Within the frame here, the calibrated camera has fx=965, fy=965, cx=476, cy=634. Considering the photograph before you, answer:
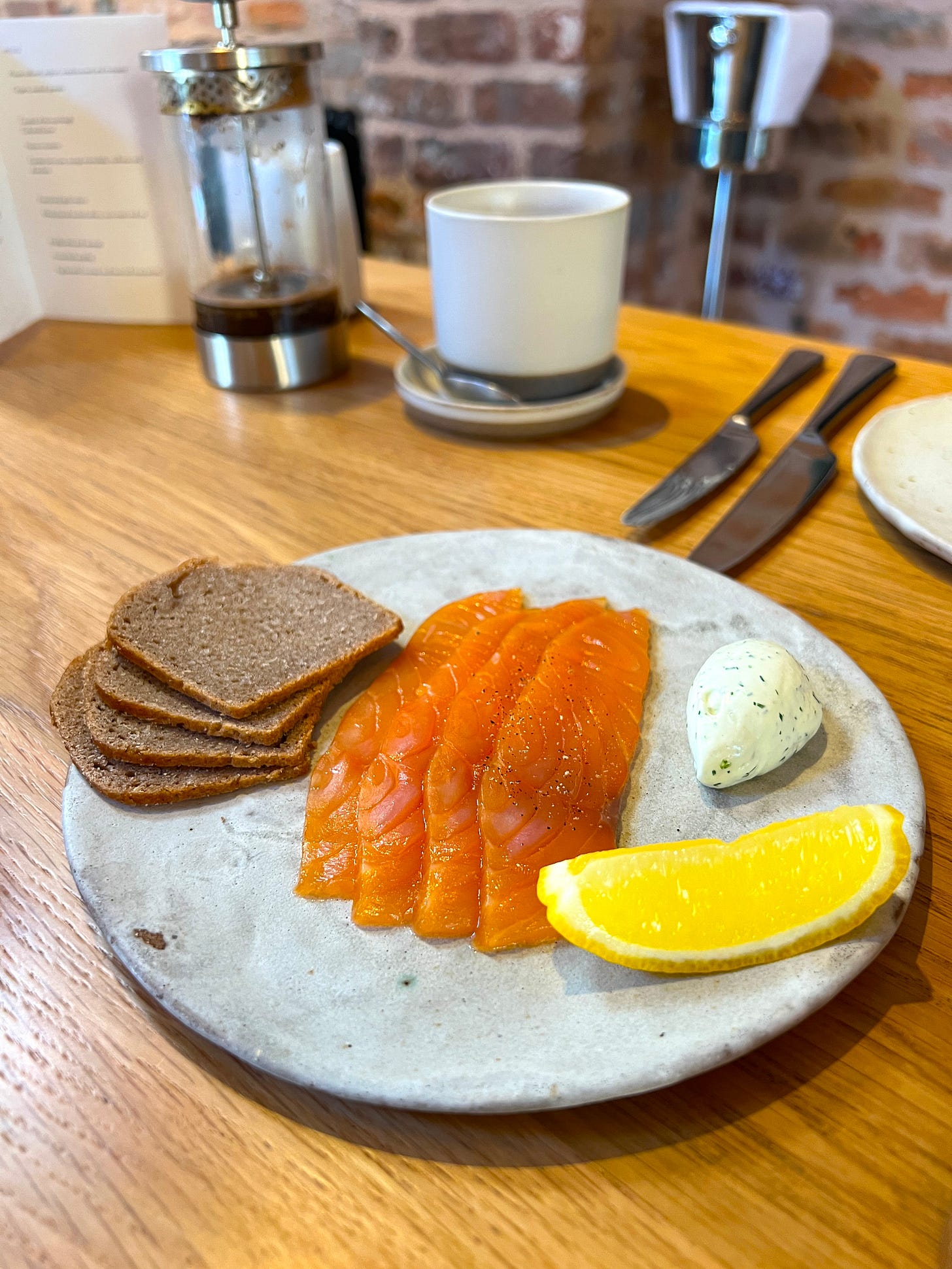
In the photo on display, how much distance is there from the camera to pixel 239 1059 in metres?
0.58

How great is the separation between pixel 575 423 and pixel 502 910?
2.90 feet

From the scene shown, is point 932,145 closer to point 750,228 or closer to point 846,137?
point 846,137

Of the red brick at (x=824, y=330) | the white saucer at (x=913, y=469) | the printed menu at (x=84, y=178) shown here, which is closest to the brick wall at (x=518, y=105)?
the red brick at (x=824, y=330)

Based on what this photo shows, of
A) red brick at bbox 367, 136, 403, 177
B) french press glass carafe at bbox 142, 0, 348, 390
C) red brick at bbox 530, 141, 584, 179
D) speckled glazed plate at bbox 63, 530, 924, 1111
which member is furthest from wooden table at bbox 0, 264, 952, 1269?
red brick at bbox 367, 136, 403, 177

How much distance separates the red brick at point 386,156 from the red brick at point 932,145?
1.39m

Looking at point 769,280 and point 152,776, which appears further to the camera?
point 769,280

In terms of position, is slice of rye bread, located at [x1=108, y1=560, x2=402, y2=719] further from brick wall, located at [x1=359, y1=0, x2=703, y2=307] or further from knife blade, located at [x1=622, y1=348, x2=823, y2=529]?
brick wall, located at [x1=359, y1=0, x2=703, y2=307]

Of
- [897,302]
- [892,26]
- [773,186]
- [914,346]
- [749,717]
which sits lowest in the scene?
[914,346]

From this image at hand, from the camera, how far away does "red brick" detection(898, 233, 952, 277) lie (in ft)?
8.70

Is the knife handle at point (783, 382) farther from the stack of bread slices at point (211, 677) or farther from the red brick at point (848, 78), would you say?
the red brick at point (848, 78)

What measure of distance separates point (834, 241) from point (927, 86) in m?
0.44

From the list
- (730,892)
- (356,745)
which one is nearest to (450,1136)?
(730,892)

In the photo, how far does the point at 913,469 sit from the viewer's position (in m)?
1.17

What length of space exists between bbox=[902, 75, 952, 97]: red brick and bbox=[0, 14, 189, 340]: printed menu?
195 centimetres
